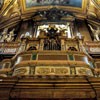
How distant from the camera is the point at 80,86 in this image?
7711 millimetres

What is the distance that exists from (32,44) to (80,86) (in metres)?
5.80

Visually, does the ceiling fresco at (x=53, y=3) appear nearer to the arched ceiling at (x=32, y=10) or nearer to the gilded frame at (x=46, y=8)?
the arched ceiling at (x=32, y=10)

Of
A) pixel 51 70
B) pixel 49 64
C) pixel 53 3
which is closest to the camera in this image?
pixel 51 70

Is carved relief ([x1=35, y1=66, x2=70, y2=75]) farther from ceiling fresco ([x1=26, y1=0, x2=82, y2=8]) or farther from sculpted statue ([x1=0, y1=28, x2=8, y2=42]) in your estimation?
ceiling fresco ([x1=26, y1=0, x2=82, y2=8])

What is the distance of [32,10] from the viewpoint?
20172mm

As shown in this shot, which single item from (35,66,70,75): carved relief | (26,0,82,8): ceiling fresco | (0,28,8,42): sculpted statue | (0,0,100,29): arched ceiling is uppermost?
(26,0,82,8): ceiling fresco

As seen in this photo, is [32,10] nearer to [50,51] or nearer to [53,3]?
[53,3]

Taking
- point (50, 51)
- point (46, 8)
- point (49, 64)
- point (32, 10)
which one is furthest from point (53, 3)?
point (49, 64)

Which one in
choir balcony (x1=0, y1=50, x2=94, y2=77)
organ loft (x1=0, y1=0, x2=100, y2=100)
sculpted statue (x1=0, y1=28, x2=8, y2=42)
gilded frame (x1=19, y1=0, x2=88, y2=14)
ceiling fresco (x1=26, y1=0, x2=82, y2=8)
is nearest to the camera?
organ loft (x1=0, y1=0, x2=100, y2=100)

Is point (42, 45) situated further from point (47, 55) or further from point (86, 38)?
point (86, 38)

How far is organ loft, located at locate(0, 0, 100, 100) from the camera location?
24.9ft

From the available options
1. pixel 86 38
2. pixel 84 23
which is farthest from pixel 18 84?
pixel 84 23

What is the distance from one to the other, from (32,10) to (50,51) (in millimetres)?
10370

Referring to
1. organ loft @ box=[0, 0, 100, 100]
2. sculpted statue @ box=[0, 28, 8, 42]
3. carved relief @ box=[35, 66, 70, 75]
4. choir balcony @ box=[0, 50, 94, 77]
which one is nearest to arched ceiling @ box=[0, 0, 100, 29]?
organ loft @ box=[0, 0, 100, 100]
